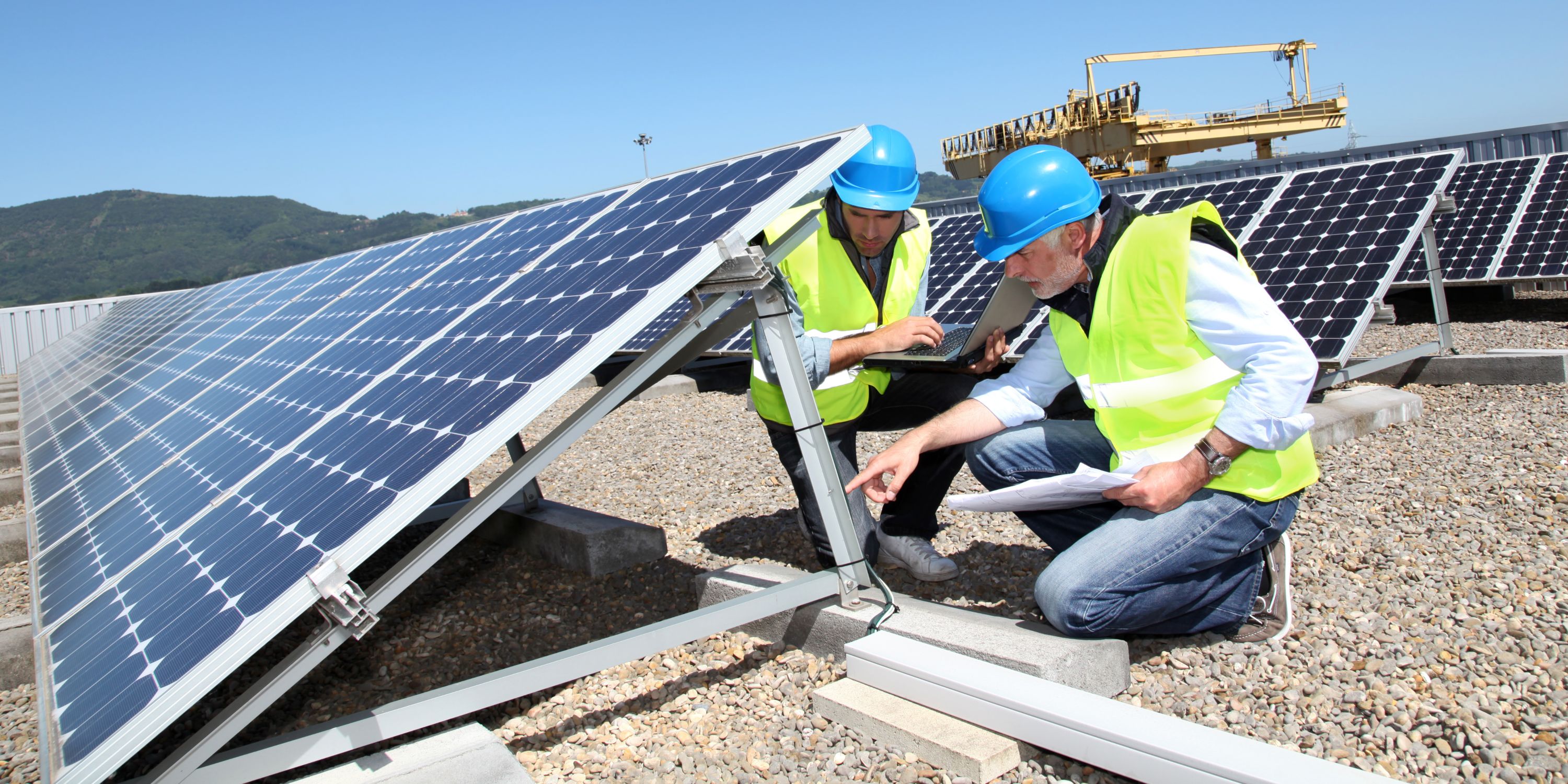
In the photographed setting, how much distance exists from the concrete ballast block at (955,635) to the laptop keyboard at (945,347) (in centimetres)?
106

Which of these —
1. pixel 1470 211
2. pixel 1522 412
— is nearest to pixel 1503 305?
pixel 1470 211

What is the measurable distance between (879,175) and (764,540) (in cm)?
224

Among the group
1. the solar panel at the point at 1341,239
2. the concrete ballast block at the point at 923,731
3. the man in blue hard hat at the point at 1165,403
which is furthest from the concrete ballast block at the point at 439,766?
the solar panel at the point at 1341,239

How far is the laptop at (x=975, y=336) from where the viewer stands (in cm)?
389

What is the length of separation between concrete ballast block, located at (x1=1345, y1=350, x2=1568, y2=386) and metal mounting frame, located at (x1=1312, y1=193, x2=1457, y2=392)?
3.5 inches

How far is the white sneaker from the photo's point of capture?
447cm

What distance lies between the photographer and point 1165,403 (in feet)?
10.3

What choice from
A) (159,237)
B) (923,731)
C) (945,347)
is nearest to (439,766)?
(923,731)

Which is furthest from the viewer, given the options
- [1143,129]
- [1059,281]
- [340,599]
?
[1143,129]

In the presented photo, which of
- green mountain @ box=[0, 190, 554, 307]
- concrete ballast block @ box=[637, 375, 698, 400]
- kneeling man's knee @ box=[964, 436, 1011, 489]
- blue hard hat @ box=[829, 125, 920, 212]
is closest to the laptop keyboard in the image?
kneeling man's knee @ box=[964, 436, 1011, 489]

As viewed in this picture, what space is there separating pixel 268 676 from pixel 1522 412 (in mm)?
7669

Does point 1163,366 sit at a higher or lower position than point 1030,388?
higher

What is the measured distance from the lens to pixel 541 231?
16.4ft

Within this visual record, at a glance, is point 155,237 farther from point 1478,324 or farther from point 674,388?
point 1478,324
